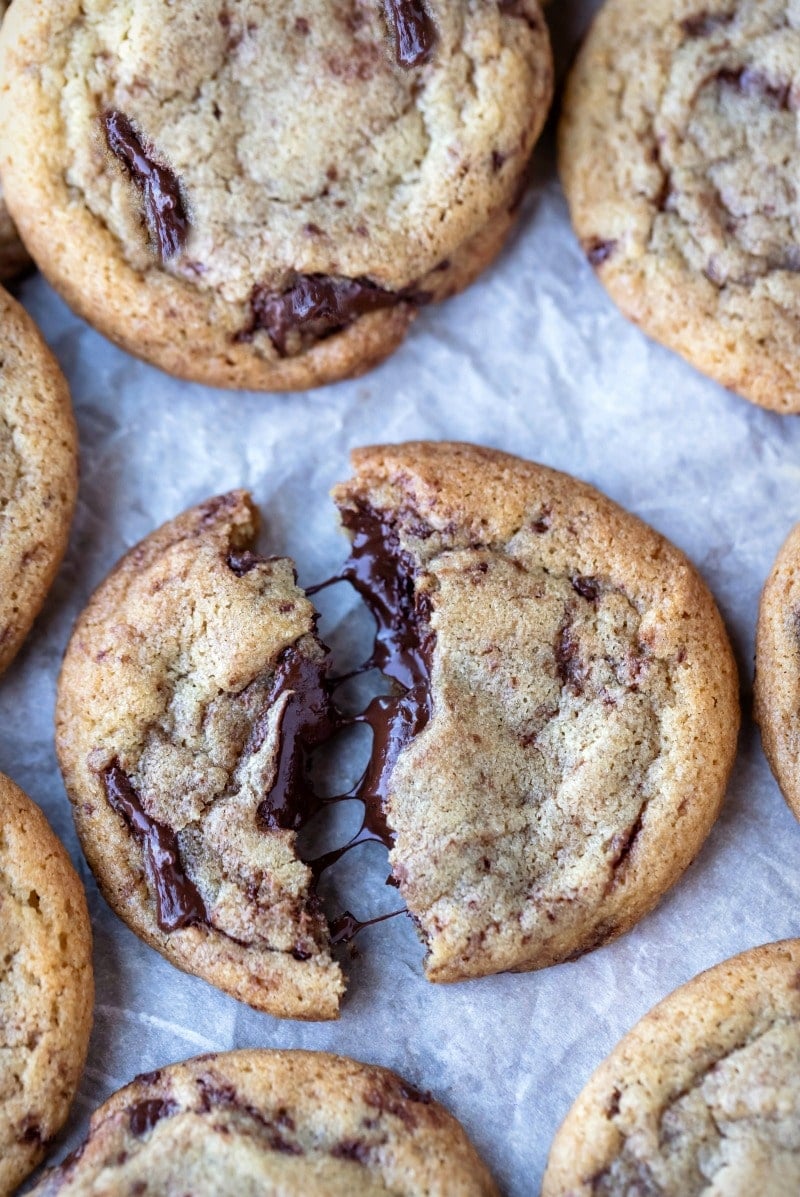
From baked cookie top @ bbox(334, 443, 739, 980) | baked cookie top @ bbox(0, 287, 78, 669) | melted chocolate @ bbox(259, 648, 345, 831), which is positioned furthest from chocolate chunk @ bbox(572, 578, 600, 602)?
baked cookie top @ bbox(0, 287, 78, 669)

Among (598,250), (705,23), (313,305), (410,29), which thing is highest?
(410,29)

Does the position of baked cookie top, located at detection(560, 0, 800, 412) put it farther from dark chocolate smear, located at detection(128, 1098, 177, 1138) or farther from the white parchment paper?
dark chocolate smear, located at detection(128, 1098, 177, 1138)

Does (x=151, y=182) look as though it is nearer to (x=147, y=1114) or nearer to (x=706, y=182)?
(x=706, y=182)

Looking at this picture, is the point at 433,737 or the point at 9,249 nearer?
the point at 433,737

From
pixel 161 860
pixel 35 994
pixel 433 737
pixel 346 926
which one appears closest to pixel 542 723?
pixel 433 737

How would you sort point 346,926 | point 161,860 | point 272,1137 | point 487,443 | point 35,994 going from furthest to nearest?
point 487,443, point 346,926, point 161,860, point 35,994, point 272,1137

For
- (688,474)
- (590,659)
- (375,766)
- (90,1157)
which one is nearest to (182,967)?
(90,1157)

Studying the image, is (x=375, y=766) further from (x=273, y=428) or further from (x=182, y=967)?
→ (x=273, y=428)

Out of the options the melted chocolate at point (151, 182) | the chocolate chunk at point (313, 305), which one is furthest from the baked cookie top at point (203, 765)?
the melted chocolate at point (151, 182)
